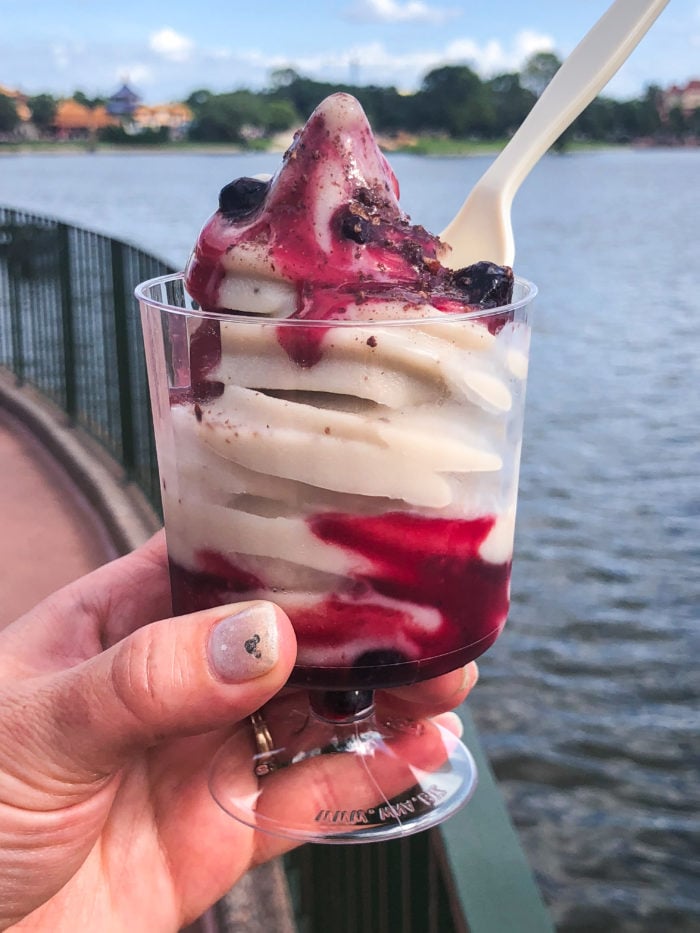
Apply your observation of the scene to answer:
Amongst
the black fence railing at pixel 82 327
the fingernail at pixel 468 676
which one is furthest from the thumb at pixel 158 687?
the black fence railing at pixel 82 327

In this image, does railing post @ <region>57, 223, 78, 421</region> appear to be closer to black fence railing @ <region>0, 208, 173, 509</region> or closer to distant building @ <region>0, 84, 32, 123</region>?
black fence railing @ <region>0, 208, 173, 509</region>

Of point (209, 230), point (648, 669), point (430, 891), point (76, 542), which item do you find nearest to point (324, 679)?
point (430, 891)

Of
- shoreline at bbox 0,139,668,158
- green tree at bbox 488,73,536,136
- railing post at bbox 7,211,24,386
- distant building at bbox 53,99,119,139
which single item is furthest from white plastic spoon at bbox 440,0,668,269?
distant building at bbox 53,99,119,139

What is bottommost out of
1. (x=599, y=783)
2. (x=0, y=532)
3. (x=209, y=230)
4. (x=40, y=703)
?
(x=599, y=783)

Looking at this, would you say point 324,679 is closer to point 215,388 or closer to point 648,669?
point 215,388

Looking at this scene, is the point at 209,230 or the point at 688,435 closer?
the point at 209,230

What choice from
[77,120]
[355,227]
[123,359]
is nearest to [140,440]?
[123,359]

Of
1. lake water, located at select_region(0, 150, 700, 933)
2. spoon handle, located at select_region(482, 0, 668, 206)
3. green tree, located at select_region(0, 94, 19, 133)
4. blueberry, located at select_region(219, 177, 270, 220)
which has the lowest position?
lake water, located at select_region(0, 150, 700, 933)
